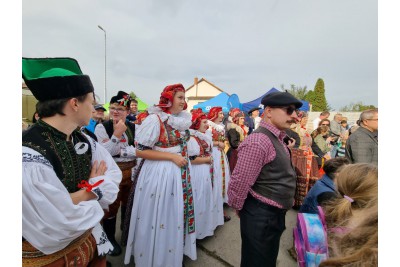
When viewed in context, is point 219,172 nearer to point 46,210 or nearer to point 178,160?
point 178,160

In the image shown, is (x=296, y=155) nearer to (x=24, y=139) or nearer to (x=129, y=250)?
(x=129, y=250)

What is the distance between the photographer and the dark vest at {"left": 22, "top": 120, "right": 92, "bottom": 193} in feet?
3.96

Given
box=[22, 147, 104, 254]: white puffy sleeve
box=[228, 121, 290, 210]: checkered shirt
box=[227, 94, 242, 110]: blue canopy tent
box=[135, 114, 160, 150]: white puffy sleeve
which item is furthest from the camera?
box=[227, 94, 242, 110]: blue canopy tent

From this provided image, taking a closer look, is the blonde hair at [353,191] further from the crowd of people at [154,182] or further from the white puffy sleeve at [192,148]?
the white puffy sleeve at [192,148]

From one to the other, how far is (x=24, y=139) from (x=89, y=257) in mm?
811

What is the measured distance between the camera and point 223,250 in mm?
3135

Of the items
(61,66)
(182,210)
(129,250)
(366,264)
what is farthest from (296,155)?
(61,66)

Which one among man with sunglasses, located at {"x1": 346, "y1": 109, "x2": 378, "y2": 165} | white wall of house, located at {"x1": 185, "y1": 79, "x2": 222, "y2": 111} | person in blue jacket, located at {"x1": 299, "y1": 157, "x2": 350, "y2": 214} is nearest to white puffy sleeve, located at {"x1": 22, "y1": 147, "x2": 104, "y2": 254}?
person in blue jacket, located at {"x1": 299, "y1": 157, "x2": 350, "y2": 214}

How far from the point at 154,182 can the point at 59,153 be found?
1.17m

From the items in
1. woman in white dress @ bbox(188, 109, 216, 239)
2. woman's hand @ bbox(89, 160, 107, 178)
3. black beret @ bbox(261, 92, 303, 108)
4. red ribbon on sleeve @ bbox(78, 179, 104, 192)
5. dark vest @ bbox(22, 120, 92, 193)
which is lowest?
woman in white dress @ bbox(188, 109, 216, 239)

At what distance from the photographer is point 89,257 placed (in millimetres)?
Result: 1406

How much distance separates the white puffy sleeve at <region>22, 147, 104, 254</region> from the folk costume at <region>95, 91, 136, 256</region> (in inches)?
62.1

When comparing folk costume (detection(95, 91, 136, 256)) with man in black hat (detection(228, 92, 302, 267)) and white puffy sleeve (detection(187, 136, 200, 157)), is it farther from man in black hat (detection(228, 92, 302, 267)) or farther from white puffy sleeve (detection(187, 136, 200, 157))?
man in black hat (detection(228, 92, 302, 267))

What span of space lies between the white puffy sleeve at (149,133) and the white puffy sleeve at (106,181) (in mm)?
692
